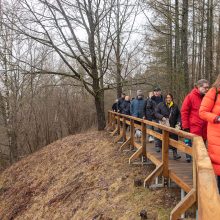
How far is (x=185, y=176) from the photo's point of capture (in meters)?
6.26

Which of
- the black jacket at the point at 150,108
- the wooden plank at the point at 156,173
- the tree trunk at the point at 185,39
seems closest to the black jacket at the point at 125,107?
the tree trunk at the point at 185,39

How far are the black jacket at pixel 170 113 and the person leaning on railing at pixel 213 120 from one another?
12.5 feet

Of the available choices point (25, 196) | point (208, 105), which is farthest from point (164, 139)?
point (25, 196)

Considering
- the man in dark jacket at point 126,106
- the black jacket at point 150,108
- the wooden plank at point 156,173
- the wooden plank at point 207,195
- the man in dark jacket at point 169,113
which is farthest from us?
the man in dark jacket at point 126,106

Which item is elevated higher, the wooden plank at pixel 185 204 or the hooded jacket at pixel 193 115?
the hooded jacket at pixel 193 115

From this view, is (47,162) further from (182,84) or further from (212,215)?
(212,215)

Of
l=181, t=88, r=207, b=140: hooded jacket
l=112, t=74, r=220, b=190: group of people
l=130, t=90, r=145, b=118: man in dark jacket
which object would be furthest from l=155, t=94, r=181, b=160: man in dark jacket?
l=130, t=90, r=145, b=118: man in dark jacket

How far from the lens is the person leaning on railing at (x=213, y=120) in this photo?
4297 mm

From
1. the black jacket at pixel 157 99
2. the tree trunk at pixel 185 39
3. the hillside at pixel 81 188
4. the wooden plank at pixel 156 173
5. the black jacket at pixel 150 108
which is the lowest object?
the hillside at pixel 81 188

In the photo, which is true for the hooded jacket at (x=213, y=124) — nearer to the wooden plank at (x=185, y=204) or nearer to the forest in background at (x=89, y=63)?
the wooden plank at (x=185, y=204)

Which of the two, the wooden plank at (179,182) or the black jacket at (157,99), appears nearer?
the wooden plank at (179,182)

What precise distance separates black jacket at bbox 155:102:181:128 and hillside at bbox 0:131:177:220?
1494 mm

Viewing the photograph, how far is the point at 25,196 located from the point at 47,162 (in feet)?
10.4

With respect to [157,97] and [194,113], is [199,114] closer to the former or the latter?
[194,113]
